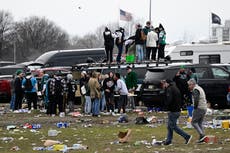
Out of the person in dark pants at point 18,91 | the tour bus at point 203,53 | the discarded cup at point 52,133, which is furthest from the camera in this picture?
the tour bus at point 203,53

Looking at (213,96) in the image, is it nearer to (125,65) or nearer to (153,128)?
(125,65)

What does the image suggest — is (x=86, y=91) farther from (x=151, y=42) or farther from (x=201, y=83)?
(x=151, y=42)

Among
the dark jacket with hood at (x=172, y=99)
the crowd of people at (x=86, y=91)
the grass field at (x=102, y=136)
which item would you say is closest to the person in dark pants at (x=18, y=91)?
the crowd of people at (x=86, y=91)

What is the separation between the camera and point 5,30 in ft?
344

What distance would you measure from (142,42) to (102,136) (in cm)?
1207

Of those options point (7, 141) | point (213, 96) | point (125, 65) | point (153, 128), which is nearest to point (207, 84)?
point (213, 96)

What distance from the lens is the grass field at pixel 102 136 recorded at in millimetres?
15141

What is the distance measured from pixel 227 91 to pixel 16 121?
8.75m

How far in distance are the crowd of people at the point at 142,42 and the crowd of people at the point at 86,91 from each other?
92.9 inches

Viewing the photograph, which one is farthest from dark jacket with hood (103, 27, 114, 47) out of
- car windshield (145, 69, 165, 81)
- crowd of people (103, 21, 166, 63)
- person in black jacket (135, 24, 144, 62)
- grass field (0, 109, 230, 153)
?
grass field (0, 109, 230, 153)

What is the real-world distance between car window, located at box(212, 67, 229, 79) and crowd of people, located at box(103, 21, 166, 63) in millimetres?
Answer: 3659

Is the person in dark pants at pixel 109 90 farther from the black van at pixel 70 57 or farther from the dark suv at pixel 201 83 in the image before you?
the black van at pixel 70 57

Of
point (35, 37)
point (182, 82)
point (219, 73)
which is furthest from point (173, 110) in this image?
point (35, 37)

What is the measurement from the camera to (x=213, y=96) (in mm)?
26359
